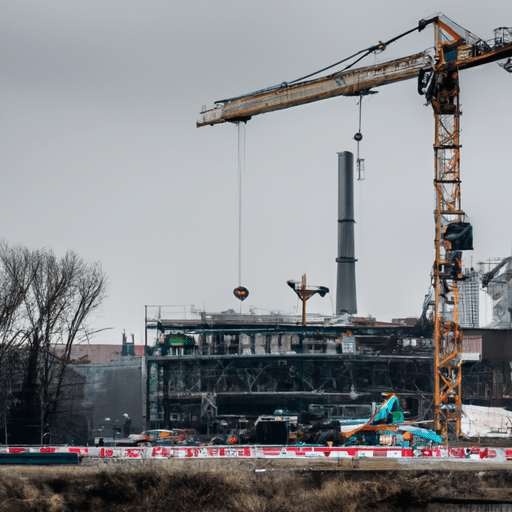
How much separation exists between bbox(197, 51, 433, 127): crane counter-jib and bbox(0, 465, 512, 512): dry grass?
35.6 m

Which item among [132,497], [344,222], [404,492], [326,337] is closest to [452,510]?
[404,492]

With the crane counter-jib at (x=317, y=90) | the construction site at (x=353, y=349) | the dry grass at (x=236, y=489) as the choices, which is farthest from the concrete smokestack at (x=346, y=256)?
the dry grass at (x=236, y=489)

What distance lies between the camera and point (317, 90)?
74312mm

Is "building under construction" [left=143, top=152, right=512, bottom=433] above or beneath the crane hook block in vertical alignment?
beneath

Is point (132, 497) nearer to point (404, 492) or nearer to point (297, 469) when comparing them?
point (297, 469)

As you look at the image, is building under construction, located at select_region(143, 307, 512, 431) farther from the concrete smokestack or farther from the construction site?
the concrete smokestack

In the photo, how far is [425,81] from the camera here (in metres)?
65.1

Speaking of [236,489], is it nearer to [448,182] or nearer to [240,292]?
[448,182]

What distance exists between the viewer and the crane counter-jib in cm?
6994

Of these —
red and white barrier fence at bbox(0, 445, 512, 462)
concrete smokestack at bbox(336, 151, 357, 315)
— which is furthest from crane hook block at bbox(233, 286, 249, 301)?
red and white barrier fence at bbox(0, 445, 512, 462)

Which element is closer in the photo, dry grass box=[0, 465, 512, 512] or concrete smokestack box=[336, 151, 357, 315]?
dry grass box=[0, 465, 512, 512]

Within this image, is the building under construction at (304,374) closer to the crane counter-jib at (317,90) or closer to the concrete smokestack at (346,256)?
the concrete smokestack at (346,256)

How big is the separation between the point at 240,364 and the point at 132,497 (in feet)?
123

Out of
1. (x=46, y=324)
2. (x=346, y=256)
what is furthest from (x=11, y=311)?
(x=346, y=256)
